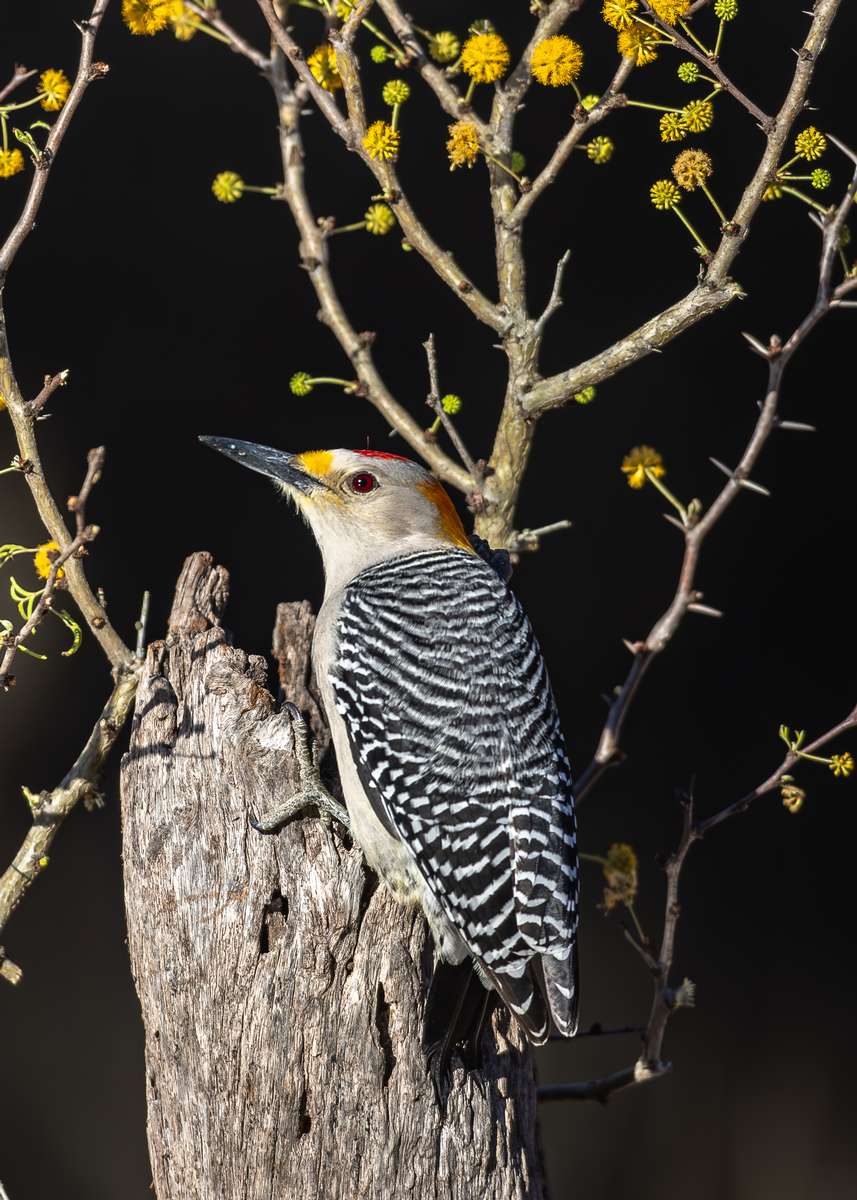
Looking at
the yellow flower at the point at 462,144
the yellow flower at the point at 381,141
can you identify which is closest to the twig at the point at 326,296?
the yellow flower at the point at 381,141

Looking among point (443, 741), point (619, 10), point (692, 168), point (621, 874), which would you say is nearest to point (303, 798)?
point (443, 741)

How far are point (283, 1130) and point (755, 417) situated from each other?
3477mm

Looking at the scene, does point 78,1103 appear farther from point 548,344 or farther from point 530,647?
point 548,344

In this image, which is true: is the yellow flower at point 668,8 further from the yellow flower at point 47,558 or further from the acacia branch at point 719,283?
the yellow flower at point 47,558

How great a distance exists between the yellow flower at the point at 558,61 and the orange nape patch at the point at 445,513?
53.8 inches

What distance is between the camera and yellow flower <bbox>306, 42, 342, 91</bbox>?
3.47 metres

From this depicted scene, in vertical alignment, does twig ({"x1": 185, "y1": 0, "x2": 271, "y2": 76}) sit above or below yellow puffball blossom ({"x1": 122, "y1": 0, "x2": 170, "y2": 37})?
above

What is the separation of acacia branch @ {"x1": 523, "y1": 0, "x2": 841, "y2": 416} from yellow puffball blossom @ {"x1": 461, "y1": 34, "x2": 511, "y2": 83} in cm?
61

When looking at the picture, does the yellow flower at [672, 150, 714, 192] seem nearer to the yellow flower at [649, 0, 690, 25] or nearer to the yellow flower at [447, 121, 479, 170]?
the yellow flower at [649, 0, 690, 25]

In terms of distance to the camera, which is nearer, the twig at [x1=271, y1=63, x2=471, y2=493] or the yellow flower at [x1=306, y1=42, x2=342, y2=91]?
the yellow flower at [x1=306, y1=42, x2=342, y2=91]

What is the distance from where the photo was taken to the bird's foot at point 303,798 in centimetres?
318

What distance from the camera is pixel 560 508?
17.7 feet

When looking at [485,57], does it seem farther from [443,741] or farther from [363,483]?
Answer: [443,741]

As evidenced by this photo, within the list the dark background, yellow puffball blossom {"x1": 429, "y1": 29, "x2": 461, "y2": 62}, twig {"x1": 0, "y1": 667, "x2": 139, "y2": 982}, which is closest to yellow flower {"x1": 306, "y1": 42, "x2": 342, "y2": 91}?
yellow puffball blossom {"x1": 429, "y1": 29, "x2": 461, "y2": 62}
